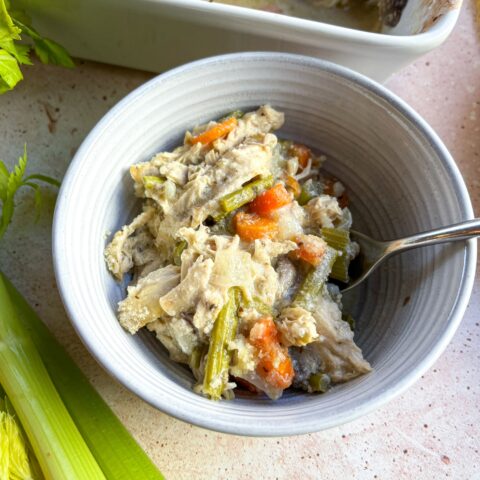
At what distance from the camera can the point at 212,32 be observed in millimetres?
1721

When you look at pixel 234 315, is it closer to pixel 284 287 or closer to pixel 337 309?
pixel 284 287

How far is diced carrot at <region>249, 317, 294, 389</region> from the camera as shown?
56.0 inches

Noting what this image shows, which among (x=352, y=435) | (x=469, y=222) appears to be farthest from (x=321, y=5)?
(x=352, y=435)

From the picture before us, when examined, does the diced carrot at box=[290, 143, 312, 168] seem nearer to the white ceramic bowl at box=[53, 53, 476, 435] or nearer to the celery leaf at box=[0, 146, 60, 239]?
the white ceramic bowl at box=[53, 53, 476, 435]

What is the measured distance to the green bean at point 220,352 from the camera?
140 centimetres

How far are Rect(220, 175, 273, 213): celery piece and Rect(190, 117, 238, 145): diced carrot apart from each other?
168 mm

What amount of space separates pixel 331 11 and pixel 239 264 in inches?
41.8

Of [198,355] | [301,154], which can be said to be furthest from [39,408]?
[301,154]

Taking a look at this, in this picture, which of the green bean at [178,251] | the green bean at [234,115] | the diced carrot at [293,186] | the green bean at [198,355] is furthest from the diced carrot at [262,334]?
the green bean at [234,115]

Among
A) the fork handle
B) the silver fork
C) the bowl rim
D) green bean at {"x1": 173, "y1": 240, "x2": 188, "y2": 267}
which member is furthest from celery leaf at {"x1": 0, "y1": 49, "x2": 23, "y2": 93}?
the fork handle

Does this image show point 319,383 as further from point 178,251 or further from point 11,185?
point 11,185

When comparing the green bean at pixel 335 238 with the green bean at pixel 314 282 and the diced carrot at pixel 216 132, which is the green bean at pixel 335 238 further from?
the diced carrot at pixel 216 132

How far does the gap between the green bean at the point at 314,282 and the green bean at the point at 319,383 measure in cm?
16

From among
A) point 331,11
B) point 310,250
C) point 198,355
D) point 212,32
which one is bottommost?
point 198,355
